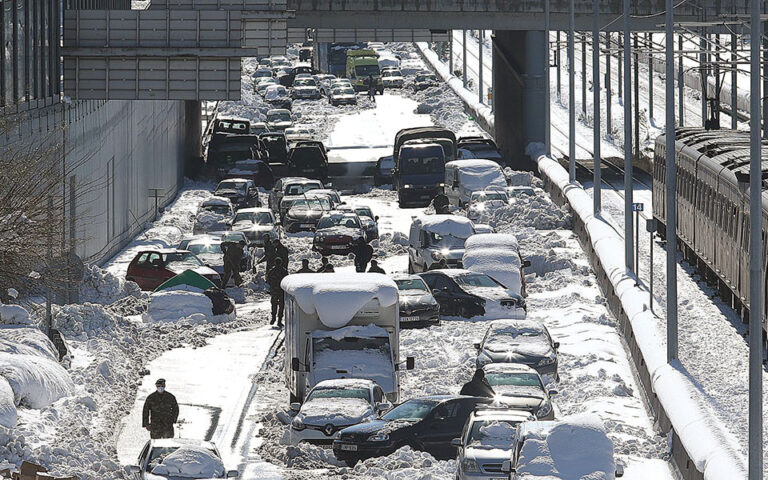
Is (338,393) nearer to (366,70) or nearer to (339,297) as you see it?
(339,297)

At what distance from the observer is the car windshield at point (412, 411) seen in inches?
920

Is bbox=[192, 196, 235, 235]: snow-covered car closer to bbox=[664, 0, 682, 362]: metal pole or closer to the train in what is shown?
the train

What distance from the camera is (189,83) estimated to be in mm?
43844

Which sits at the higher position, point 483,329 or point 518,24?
point 518,24

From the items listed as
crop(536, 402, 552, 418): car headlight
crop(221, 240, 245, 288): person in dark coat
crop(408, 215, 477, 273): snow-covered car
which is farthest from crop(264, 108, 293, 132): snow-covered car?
crop(536, 402, 552, 418): car headlight

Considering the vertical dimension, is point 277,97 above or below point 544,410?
above

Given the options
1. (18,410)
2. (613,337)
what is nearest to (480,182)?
(613,337)

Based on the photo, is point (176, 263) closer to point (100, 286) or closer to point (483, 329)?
point (100, 286)

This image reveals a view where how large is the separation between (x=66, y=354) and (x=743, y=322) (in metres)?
12.9

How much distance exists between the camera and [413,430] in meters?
23.0

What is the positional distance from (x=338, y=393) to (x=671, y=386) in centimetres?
485

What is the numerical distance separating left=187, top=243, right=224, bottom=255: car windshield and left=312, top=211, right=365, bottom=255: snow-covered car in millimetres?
3617

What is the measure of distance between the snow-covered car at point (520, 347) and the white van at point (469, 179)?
961 inches

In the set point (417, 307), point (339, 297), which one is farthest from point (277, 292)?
point (339, 297)
